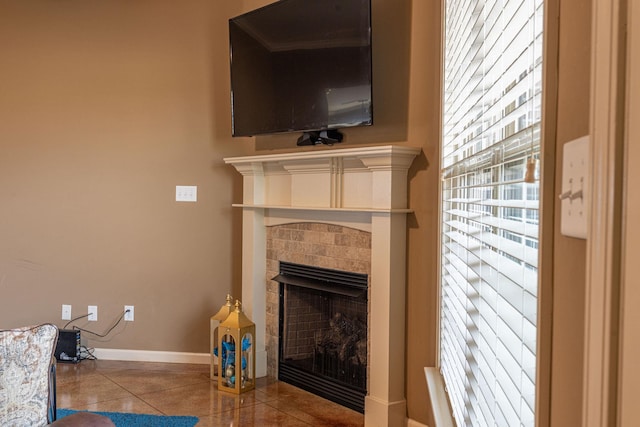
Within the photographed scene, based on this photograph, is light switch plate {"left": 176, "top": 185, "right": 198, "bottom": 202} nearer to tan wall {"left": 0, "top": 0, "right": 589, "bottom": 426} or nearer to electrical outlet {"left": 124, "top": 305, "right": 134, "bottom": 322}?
tan wall {"left": 0, "top": 0, "right": 589, "bottom": 426}

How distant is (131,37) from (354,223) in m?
2.19

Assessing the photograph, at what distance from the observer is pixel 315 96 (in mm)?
3078

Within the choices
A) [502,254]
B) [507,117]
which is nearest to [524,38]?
[507,117]

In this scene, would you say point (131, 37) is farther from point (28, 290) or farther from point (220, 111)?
point (28, 290)

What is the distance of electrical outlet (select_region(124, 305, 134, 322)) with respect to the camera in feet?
13.1

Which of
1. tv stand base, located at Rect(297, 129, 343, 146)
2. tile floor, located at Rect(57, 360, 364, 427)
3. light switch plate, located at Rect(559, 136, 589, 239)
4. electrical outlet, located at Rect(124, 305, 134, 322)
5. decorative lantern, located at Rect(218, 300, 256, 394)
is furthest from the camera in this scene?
electrical outlet, located at Rect(124, 305, 134, 322)

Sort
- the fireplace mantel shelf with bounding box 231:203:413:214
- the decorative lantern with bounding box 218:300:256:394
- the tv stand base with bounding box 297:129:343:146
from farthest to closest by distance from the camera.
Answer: the decorative lantern with bounding box 218:300:256:394
the tv stand base with bounding box 297:129:343:146
the fireplace mantel shelf with bounding box 231:203:413:214

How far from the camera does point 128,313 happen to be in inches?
157

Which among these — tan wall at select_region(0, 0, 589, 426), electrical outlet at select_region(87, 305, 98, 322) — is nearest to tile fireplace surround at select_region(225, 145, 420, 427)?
tan wall at select_region(0, 0, 589, 426)

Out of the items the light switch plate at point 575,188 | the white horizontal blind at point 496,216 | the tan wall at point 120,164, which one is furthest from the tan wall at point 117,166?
the light switch plate at point 575,188

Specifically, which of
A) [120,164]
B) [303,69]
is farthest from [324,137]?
[120,164]

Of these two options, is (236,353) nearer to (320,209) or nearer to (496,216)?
(320,209)

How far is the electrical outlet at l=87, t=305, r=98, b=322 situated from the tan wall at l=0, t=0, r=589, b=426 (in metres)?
0.04

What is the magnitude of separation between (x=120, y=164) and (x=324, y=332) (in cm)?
191
